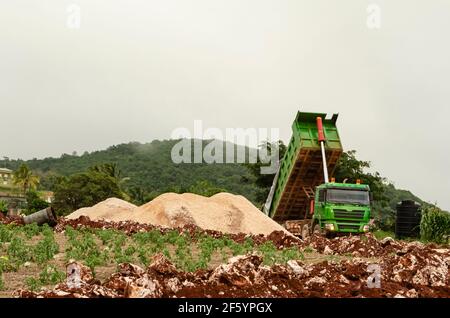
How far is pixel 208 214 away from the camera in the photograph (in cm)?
2405

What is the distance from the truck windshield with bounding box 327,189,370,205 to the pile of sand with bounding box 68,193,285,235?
352 centimetres

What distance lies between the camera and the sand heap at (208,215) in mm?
23359

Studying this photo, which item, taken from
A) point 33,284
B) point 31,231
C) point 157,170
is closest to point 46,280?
point 33,284

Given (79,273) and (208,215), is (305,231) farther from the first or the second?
(79,273)

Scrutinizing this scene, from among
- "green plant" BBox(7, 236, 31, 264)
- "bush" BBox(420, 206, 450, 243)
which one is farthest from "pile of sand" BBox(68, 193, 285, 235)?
"green plant" BBox(7, 236, 31, 264)

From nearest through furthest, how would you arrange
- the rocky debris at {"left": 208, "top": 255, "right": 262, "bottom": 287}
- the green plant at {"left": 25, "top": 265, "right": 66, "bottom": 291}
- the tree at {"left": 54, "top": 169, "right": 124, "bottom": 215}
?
the rocky debris at {"left": 208, "top": 255, "right": 262, "bottom": 287} < the green plant at {"left": 25, "top": 265, "right": 66, "bottom": 291} < the tree at {"left": 54, "top": 169, "right": 124, "bottom": 215}

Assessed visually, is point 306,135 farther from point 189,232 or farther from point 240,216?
point 189,232

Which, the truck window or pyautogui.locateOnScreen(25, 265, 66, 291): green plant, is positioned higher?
pyautogui.locateOnScreen(25, 265, 66, 291): green plant

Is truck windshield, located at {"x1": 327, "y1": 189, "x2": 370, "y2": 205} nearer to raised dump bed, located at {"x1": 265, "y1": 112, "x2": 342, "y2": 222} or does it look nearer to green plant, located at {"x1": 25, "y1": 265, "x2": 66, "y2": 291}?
raised dump bed, located at {"x1": 265, "y1": 112, "x2": 342, "y2": 222}

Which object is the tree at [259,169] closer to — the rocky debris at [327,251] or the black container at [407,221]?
the black container at [407,221]

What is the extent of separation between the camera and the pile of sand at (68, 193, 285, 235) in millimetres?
23359

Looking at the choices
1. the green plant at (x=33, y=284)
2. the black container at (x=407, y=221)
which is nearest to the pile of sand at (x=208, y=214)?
the black container at (x=407, y=221)
